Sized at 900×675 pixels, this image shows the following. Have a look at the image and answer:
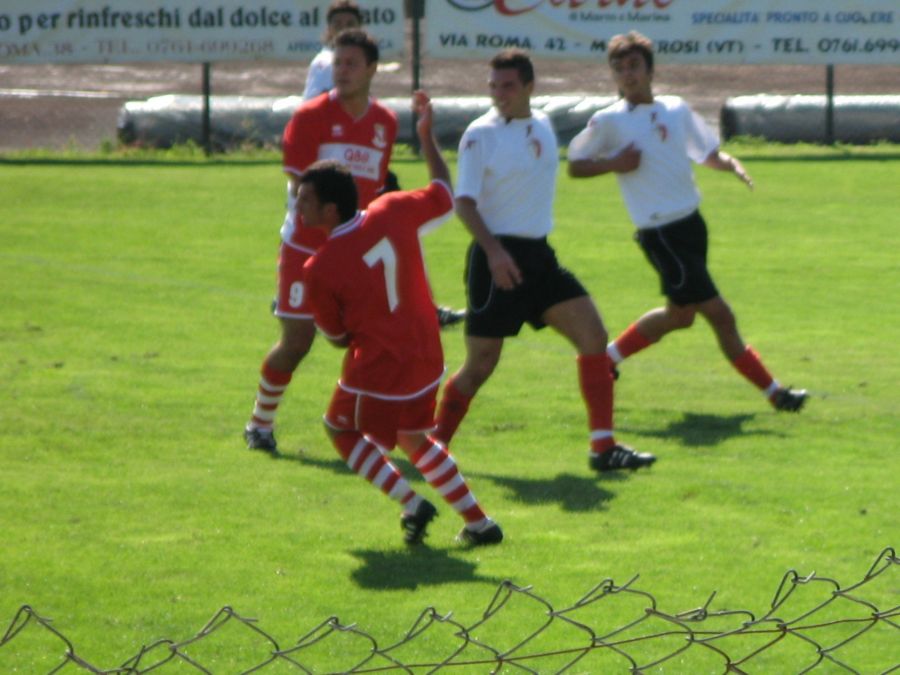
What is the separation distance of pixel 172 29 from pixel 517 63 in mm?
14182

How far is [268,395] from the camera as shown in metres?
7.77

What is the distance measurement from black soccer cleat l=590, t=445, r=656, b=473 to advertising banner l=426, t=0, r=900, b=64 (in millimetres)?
13917

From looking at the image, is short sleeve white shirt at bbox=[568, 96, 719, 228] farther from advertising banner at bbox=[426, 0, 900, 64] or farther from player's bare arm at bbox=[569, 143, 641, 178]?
advertising banner at bbox=[426, 0, 900, 64]

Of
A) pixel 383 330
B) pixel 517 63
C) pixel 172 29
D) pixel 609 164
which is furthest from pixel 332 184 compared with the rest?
pixel 172 29

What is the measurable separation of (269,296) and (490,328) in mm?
4973

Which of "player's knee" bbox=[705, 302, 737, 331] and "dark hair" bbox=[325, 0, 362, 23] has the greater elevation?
"dark hair" bbox=[325, 0, 362, 23]

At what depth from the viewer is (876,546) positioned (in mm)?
6078

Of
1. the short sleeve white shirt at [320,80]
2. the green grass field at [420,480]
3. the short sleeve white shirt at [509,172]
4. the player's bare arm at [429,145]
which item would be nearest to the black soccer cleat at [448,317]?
the green grass field at [420,480]

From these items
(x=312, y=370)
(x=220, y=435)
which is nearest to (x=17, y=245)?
(x=312, y=370)

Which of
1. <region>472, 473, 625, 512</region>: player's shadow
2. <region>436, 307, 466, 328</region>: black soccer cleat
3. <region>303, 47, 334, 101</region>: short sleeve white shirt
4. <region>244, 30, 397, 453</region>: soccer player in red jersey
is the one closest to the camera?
<region>472, 473, 625, 512</region>: player's shadow

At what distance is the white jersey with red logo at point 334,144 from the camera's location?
7773 mm

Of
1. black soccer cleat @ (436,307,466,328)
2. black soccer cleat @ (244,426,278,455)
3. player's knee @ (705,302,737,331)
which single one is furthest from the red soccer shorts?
black soccer cleat @ (436,307,466,328)

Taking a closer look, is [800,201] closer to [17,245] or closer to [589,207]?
[589,207]

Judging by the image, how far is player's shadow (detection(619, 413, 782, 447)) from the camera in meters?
8.02
